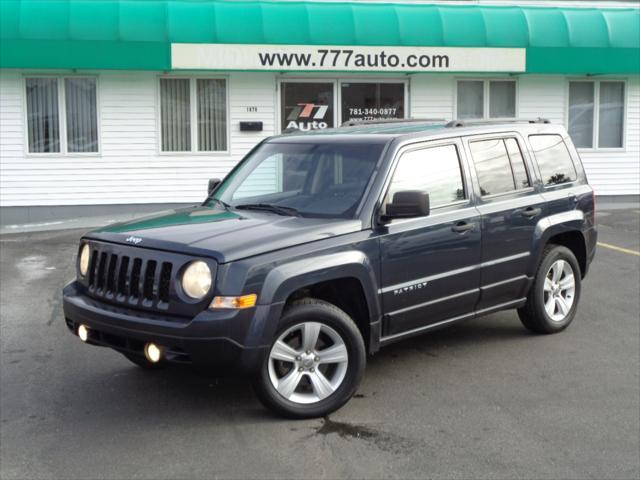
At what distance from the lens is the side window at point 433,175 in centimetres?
593

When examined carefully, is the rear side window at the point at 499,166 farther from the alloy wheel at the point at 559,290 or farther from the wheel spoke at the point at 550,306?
the wheel spoke at the point at 550,306

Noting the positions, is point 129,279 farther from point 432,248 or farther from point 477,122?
point 477,122

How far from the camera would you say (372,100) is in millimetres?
17406

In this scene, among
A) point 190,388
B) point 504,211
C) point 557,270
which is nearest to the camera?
point 190,388

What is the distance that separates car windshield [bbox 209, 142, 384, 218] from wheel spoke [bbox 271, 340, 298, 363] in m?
1.00

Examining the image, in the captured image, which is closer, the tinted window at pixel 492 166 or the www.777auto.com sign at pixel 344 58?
the tinted window at pixel 492 166

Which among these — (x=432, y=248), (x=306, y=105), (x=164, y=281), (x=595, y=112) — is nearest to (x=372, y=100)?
(x=306, y=105)

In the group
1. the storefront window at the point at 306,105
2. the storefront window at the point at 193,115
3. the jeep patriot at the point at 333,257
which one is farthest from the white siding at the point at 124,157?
the jeep patriot at the point at 333,257

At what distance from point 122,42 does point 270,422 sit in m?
11.6

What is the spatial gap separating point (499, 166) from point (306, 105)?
1075cm

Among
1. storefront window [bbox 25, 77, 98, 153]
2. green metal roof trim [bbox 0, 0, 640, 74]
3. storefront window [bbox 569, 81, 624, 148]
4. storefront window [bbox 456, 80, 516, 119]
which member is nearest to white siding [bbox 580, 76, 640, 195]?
storefront window [bbox 569, 81, 624, 148]

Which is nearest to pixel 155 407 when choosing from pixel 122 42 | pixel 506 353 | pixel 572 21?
pixel 506 353

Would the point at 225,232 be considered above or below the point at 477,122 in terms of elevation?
below

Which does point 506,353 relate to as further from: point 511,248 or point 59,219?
point 59,219
